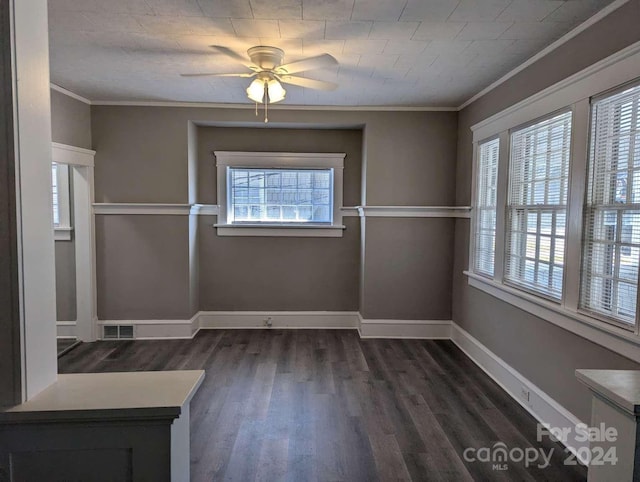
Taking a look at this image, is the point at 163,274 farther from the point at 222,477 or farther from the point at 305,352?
the point at 222,477

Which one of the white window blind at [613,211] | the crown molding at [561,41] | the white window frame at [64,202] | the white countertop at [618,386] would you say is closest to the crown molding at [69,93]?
the white window frame at [64,202]

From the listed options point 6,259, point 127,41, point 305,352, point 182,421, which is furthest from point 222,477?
point 127,41

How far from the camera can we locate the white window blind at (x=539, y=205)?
9.05 feet

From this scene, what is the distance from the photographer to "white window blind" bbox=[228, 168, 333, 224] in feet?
16.4

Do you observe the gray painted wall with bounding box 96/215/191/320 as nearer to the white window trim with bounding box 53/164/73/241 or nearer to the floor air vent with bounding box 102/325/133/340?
the floor air vent with bounding box 102/325/133/340

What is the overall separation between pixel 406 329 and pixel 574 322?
2.38 metres

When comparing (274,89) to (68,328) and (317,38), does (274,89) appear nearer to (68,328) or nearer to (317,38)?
(317,38)

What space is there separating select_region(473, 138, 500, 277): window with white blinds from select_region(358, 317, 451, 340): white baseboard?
1.00m

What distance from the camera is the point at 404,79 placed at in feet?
11.8

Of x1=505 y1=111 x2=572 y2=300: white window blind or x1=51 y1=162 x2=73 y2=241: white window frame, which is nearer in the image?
x1=505 y1=111 x2=572 y2=300: white window blind

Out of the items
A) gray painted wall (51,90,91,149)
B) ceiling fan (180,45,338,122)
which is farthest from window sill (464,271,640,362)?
gray painted wall (51,90,91,149)

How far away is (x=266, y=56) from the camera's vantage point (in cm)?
283

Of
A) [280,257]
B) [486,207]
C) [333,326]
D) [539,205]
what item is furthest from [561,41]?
[333,326]

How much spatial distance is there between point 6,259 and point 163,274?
3.70 m
